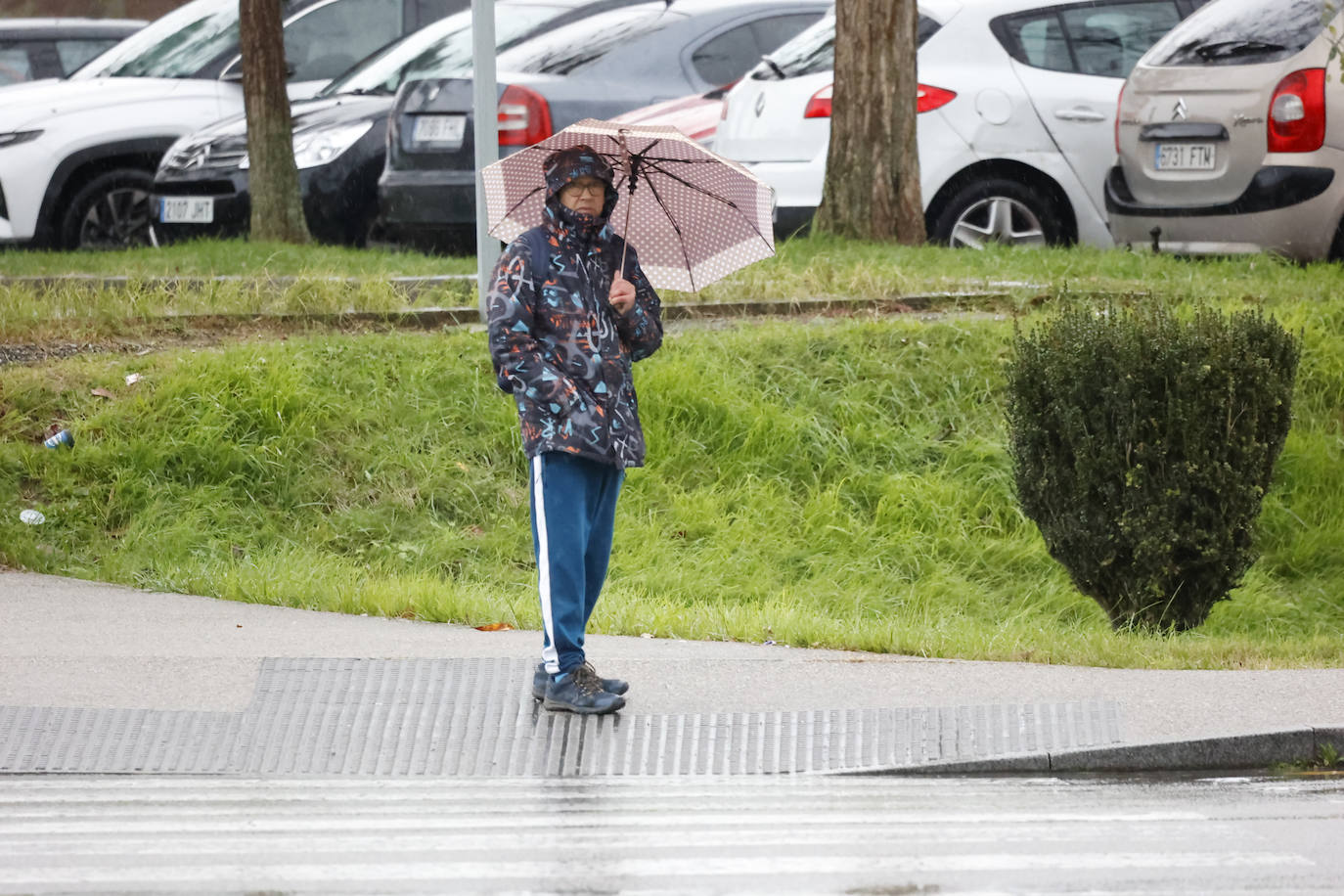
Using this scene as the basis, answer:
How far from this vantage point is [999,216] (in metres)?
12.6

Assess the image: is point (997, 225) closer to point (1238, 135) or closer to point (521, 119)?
point (1238, 135)

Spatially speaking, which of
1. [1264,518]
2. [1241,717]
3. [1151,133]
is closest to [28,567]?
[1241,717]

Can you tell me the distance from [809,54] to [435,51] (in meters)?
3.05

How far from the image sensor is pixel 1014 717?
17.8ft

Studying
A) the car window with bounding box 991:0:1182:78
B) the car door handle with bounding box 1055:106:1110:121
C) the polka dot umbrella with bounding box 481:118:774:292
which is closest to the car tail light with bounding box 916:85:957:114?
the car window with bounding box 991:0:1182:78

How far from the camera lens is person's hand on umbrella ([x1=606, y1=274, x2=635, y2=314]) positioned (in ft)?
17.6

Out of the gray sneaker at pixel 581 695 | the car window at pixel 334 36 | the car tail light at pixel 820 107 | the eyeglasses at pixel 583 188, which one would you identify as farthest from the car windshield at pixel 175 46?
the gray sneaker at pixel 581 695

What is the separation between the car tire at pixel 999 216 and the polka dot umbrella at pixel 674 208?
659 cm

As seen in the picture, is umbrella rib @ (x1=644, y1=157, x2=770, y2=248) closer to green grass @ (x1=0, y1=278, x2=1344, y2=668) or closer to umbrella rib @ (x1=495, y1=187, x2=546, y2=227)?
umbrella rib @ (x1=495, y1=187, x2=546, y2=227)

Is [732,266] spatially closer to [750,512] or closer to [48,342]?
[750,512]

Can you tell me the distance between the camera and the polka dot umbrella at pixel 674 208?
588 cm

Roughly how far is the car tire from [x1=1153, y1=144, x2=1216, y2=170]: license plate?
888 millimetres

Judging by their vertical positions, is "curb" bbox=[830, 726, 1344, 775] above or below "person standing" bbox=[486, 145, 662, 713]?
below

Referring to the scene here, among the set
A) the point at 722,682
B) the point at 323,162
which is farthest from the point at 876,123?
the point at 722,682
